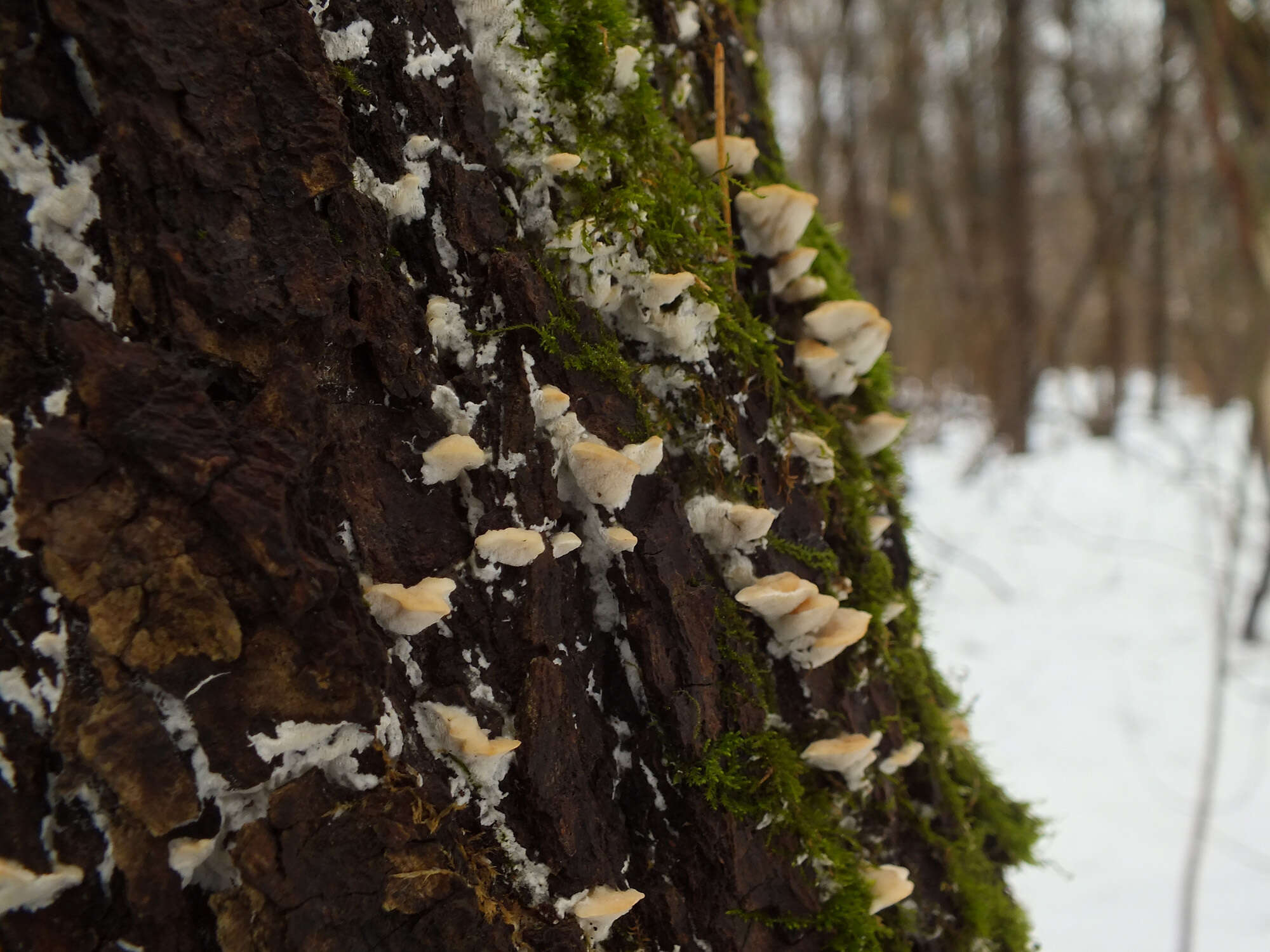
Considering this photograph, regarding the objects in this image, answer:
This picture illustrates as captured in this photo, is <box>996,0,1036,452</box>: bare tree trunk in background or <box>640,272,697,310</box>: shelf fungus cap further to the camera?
<box>996,0,1036,452</box>: bare tree trunk in background

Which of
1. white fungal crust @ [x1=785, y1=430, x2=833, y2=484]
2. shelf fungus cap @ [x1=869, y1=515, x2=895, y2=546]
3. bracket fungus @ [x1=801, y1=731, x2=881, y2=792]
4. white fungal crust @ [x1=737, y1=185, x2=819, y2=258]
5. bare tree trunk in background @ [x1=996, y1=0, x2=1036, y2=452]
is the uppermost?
bare tree trunk in background @ [x1=996, y1=0, x2=1036, y2=452]

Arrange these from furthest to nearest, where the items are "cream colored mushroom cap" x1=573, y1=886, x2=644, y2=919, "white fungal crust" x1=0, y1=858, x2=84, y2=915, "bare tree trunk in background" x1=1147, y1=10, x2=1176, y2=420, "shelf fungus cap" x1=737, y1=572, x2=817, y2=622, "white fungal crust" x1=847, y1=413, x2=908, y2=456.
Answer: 1. "bare tree trunk in background" x1=1147, y1=10, x2=1176, y2=420
2. "white fungal crust" x1=847, y1=413, x2=908, y2=456
3. "shelf fungus cap" x1=737, y1=572, x2=817, y2=622
4. "cream colored mushroom cap" x1=573, y1=886, x2=644, y2=919
5. "white fungal crust" x1=0, y1=858, x2=84, y2=915

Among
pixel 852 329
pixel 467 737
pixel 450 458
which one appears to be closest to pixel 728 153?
pixel 852 329

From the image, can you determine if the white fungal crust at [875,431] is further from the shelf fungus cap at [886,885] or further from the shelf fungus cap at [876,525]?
the shelf fungus cap at [886,885]

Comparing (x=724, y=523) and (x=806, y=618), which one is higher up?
(x=724, y=523)

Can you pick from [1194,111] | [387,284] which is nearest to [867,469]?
[387,284]

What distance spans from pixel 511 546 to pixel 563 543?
4.3 inches

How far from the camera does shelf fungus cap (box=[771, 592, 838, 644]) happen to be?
157 cm

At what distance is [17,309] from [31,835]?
0.69 meters

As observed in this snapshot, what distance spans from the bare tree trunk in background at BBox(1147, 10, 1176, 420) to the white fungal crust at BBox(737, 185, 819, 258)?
454 inches

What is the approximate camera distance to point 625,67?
1.64m

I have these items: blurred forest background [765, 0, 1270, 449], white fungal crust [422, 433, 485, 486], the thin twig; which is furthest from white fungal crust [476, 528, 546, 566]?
blurred forest background [765, 0, 1270, 449]

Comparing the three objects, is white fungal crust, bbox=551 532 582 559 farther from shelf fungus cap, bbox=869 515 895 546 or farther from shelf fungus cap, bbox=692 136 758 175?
shelf fungus cap, bbox=692 136 758 175

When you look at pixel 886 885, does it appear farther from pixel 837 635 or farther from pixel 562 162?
pixel 562 162
